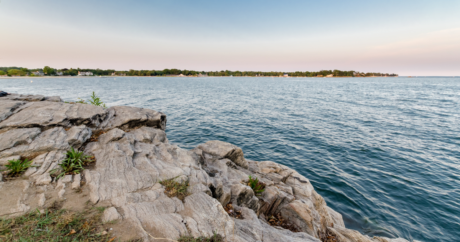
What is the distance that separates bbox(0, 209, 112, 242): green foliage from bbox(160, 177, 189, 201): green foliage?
2.29 metres

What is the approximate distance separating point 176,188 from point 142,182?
142cm

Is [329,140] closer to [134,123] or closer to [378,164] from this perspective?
[378,164]

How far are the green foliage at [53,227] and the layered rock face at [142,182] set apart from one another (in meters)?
0.37

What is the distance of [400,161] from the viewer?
730 inches

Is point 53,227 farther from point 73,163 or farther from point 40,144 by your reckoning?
point 40,144

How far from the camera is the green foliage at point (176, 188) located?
702cm

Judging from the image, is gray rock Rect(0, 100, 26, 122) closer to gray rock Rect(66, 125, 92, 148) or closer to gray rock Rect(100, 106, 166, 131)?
gray rock Rect(66, 125, 92, 148)

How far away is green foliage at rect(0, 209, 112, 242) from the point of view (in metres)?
4.62

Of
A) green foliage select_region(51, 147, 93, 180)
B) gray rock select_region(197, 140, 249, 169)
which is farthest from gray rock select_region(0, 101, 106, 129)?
gray rock select_region(197, 140, 249, 169)

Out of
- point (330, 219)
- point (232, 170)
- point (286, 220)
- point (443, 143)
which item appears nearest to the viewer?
point (286, 220)

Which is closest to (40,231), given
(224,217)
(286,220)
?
(224,217)

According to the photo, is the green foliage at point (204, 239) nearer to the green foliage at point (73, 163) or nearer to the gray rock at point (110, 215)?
the gray rock at point (110, 215)

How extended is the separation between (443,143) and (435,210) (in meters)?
16.4

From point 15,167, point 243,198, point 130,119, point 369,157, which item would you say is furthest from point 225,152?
point 369,157
